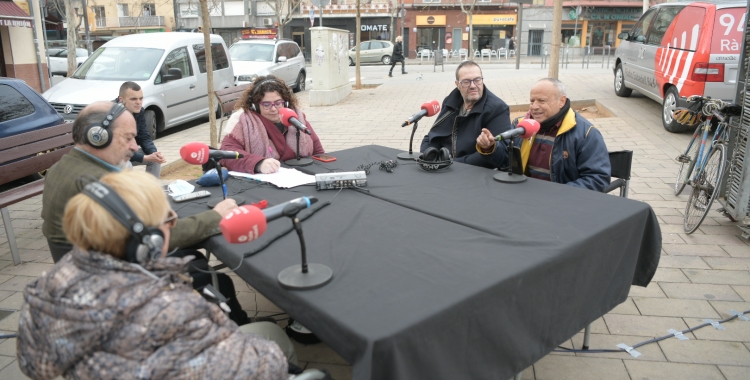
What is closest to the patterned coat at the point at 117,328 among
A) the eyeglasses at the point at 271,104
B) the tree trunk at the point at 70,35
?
the eyeglasses at the point at 271,104

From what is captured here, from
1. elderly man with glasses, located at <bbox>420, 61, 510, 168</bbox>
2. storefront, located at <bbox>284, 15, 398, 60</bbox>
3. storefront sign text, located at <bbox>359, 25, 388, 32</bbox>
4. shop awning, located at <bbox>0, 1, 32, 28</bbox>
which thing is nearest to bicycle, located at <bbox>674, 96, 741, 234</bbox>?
elderly man with glasses, located at <bbox>420, 61, 510, 168</bbox>

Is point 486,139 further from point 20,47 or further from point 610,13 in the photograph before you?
point 610,13

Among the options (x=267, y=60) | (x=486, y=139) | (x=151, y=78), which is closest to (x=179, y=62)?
(x=151, y=78)

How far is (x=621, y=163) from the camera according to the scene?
11.6 ft

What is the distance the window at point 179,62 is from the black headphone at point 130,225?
8.49 meters

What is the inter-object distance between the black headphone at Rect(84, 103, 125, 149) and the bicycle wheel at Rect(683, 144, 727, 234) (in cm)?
430

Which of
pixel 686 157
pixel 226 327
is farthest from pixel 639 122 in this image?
pixel 226 327

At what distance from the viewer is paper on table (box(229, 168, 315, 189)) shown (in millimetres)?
3105

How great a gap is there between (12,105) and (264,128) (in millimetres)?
3554

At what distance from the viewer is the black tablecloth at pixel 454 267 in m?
1.62

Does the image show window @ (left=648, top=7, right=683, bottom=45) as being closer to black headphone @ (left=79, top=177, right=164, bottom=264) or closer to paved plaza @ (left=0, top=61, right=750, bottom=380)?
paved plaza @ (left=0, top=61, right=750, bottom=380)

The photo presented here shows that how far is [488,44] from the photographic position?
41.2 meters

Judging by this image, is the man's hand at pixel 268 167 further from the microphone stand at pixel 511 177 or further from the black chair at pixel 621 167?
the black chair at pixel 621 167

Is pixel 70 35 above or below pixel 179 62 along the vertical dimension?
above
